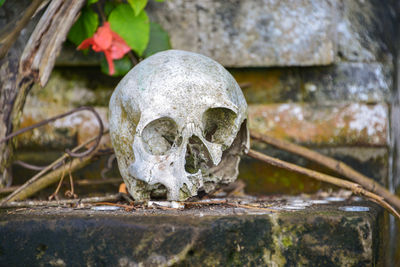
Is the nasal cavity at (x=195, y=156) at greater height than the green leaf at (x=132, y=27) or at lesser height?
lesser

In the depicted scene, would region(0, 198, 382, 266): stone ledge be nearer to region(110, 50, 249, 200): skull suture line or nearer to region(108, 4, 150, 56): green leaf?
region(110, 50, 249, 200): skull suture line

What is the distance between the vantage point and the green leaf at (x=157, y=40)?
1.84m

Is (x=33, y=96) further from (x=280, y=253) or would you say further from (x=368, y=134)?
(x=368, y=134)

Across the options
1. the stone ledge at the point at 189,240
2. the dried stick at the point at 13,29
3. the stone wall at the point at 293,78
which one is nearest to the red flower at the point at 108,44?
the stone wall at the point at 293,78

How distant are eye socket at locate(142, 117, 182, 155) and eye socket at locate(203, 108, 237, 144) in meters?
0.09

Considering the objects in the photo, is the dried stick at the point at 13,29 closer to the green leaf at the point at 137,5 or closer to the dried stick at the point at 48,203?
the green leaf at the point at 137,5

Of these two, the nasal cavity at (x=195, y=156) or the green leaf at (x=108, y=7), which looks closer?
the nasal cavity at (x=195, y=156)

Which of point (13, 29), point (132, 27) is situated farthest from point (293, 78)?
point (13, 29)

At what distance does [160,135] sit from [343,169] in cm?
80

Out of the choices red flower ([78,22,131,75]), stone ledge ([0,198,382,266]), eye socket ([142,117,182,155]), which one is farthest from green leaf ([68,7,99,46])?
stone ledge ([0,198,382,266])

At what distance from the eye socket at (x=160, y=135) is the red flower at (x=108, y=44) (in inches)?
24.3

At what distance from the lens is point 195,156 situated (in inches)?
49.0

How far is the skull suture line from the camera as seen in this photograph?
1170 mm

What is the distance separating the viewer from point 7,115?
149cm
